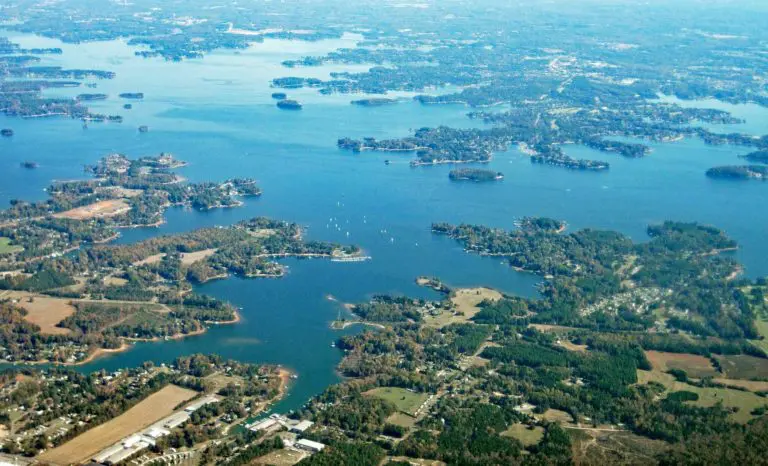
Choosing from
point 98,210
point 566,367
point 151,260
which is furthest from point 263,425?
point 98,210

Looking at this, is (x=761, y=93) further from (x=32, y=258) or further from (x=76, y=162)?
(x=32, y=258)

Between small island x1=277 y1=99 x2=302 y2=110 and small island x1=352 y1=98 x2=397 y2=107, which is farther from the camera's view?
small island x1=352 y1=98 x2=397 y2=107

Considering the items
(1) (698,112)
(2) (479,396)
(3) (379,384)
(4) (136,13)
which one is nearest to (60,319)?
(3) (379,384)

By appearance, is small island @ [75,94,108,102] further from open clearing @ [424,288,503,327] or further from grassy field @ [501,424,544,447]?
grassy field @ [501,424,544,447]

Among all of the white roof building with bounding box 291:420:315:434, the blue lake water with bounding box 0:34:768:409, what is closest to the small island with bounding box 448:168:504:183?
the blue lake water with bounding box 0:34:768:409

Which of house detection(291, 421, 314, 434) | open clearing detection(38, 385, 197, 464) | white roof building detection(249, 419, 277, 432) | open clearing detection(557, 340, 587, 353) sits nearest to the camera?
open clearing detection(38, 385, 197, 464)

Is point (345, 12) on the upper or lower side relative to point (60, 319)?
upper
